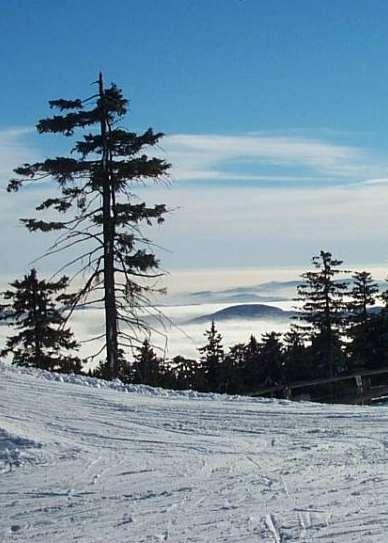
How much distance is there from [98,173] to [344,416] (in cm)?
1301

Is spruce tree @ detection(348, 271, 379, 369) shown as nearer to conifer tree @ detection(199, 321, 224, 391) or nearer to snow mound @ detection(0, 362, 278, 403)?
conifer tree @ detection(199, 321, 224, 391)

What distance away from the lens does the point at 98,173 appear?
22719 mm

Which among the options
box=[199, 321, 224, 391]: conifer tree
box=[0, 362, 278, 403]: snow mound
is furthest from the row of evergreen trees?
box=[0, 362, 278, 403]: snow mound

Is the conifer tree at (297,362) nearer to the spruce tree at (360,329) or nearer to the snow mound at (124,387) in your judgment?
the spruce tree at (360,329)

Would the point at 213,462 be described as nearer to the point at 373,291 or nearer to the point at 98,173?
the point at 98,173

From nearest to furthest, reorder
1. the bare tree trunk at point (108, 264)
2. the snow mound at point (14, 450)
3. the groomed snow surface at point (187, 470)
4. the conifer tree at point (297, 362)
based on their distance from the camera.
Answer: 1. the groomed snow surface at point (187, 470)
2. the snow mound at point (14, 450)
3. the bare tree trunk at point (108, 264)
4. the conifer tree at point (297, 362)

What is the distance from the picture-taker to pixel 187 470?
342 inches

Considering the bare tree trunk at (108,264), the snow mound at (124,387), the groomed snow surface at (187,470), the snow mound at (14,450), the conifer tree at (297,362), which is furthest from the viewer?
the conifer tree at (297,362)

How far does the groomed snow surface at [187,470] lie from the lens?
255 inches

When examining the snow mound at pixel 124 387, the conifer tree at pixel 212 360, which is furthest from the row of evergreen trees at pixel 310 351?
the snow mound at pixel 124 387

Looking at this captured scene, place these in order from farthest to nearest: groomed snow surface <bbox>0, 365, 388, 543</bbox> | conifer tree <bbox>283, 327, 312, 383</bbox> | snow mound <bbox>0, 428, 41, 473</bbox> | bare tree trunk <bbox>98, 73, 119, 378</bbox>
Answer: conifer tree <bbox>283, 327, 312, 383</bbox> < bare tree trunk <bbox>98, 73, 119, 378</bbox> < snow mound <bbox>0, 428, 41, 473</bbox> < groomed snow surface <bbox>0, 365, 388, 543</bbox>

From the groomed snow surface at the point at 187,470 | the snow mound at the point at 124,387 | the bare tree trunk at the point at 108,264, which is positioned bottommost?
the groomed snow surface at the point at 187,470

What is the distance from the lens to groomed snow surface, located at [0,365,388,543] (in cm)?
647

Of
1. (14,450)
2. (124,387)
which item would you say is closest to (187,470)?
(14,450)
